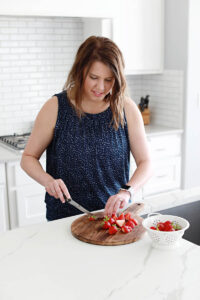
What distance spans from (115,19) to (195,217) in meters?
2.04

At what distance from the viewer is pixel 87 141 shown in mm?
1964

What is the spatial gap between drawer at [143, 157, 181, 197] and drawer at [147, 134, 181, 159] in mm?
60

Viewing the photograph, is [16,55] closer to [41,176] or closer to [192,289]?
[41,176]

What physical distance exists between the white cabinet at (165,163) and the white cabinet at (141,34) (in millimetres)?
654

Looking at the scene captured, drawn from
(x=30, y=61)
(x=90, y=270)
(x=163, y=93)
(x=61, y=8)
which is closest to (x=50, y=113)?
(x=90, y=270)

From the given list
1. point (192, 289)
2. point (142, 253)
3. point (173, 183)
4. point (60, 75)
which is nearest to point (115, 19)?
point (60, 75)

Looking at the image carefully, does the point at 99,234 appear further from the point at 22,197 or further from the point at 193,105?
the point at 193,105

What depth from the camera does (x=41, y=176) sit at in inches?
72.1

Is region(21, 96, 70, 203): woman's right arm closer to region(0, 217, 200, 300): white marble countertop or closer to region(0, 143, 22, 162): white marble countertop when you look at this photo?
region(0, 217, 200, 300): white marble countertop

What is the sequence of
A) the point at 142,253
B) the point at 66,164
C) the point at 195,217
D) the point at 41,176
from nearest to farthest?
the point at 142,253 < the point at 41,176 < the point at 66,164 < the point at 195,217

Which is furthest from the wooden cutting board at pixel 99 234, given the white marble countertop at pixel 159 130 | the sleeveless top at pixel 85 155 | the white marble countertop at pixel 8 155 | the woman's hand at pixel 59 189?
the white marble countertop at pixel 159 130

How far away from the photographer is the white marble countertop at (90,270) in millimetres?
1229

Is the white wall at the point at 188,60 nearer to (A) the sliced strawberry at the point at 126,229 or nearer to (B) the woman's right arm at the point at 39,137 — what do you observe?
(B) the woman's right arm at the point at 39,137

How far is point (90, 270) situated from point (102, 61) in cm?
88
